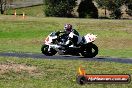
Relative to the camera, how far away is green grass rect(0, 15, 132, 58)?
1705 inches

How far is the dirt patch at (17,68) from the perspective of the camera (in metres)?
18.7

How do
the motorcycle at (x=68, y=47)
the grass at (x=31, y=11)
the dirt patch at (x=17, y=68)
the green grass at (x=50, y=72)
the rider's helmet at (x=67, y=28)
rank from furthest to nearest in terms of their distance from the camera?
the grass at (x=31, y=11) → the motorcycle at (x=68, y=47) → the rider's helmet at (x=67, y=28) → the dirt patch at (x=17, y=68) → the green grass at (x=50, y=72)

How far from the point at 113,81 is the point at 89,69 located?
810 cm

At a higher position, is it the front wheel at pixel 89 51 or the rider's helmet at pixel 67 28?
the rider's helmet at pixel 67 28

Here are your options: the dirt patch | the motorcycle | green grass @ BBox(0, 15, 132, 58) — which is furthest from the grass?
A: the dirt patch

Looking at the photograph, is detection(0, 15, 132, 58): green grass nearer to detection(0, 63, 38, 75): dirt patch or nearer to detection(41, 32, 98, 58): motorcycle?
detection(41, 32, 98, 58): motorcycle

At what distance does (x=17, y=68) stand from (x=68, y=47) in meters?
7.79

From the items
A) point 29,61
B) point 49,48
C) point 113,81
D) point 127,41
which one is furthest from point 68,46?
point 127,41

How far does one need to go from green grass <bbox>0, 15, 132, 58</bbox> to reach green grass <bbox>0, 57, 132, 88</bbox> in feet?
66.2

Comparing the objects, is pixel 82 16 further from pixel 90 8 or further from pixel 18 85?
pixel 18 85

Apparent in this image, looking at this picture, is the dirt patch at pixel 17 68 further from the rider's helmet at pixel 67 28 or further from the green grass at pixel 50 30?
the green grass at pixel 50 30

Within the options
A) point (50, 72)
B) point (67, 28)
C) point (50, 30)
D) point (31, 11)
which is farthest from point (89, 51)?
point (31, 11)

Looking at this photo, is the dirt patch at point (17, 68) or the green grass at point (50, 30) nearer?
the dirt patch at point (17, 68)

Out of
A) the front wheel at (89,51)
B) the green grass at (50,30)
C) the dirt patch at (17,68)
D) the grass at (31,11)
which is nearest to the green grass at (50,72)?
the dirt patch at (17,68)
